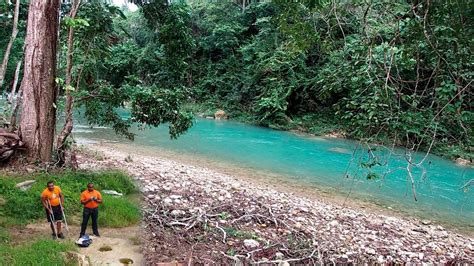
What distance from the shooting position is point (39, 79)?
24.1ft

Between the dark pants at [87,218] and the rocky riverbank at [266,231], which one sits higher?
the dark pants at [87,218]

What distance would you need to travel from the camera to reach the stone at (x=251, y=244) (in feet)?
18.8

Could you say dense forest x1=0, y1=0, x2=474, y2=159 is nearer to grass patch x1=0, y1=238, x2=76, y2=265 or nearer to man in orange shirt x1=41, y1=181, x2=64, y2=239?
man in orange shirt x1=41, y1=181, x2=64, y2=239

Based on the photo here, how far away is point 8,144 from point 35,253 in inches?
150

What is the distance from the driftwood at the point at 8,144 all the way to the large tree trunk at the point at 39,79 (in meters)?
0.12

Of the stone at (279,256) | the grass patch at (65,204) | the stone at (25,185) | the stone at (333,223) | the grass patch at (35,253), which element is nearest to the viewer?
the grass patch at (35,253)

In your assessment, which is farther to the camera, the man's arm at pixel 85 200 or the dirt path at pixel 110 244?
the man's arm at pixel 85 200

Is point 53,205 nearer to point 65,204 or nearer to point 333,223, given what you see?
point 65,204

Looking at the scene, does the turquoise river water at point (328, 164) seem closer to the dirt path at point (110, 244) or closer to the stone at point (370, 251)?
the stone at point (370, 251)

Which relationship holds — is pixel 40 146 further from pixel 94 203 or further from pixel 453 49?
pixel 453 49

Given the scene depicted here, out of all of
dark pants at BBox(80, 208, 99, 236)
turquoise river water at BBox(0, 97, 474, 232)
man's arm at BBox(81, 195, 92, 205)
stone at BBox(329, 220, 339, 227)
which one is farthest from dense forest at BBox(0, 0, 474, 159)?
dark pants at BBox(80, 208, 99, 236)

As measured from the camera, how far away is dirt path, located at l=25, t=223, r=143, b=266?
4570 mm

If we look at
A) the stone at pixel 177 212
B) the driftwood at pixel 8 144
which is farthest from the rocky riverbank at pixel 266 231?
the driftwood at pixel 8 144

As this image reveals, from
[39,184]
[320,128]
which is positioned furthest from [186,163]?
[320,128]
